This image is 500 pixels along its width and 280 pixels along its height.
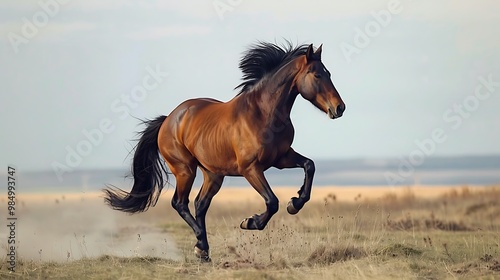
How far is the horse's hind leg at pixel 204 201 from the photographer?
13594 millimetres

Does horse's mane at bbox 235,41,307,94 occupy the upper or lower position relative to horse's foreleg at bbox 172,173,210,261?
upper

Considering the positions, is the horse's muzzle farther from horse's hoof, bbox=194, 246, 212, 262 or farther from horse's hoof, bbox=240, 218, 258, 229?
horse's hoof, bbox=194, 246, 212, 262

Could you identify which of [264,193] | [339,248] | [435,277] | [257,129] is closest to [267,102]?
[257,129]

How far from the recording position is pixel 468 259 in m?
13.3

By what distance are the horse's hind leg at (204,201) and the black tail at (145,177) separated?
1.10 metres

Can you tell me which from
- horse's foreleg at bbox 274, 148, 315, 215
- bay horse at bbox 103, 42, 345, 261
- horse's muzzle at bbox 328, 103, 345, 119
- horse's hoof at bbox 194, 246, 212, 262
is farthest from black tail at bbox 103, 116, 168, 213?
horse's muzzle at bbox 328, 103, 345, 119

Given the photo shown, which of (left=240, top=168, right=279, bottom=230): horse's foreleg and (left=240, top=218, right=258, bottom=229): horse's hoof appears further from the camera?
(left=240, top=218, right=258, bottom=229): horse's hoof

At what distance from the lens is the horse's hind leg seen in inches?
535

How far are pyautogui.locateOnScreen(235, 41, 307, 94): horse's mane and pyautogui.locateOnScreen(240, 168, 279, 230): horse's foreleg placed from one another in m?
1.33

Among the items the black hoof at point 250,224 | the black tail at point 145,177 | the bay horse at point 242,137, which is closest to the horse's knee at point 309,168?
the bay horse at point 242,137

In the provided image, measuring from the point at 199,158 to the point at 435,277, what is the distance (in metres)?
3.59

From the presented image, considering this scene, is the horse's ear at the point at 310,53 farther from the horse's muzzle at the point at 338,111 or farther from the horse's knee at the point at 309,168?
the horse's knee at the point at 309,168

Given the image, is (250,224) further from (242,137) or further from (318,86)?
(318,86)

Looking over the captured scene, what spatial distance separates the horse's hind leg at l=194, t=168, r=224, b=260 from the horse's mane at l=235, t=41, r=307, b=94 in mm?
1280
